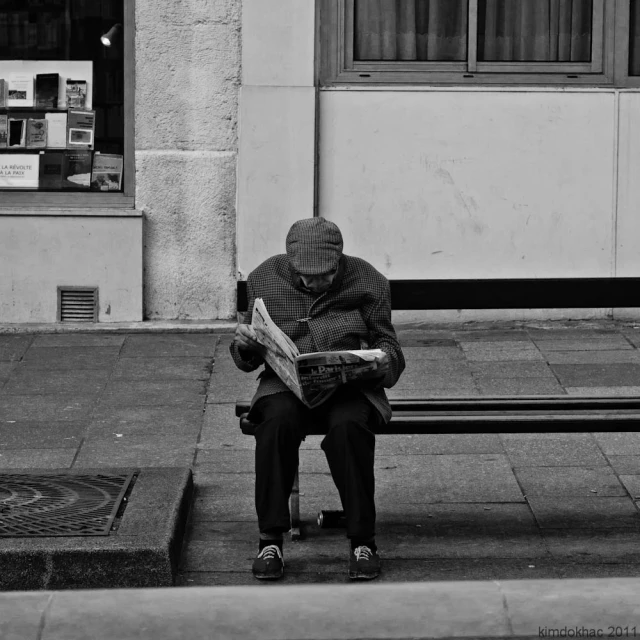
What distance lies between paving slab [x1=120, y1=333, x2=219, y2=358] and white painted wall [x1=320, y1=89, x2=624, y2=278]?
3.95 ft

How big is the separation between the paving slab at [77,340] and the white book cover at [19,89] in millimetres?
1730

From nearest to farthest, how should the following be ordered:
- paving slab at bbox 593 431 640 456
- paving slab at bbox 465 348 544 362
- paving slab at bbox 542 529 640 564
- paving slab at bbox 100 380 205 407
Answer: paving slab at bbox 542 529 640 564 → paving slab at bbox 593 431 640 456 → paving slab at bbox 100 380 205 407 → paving slab at bbox 465 348 544 362

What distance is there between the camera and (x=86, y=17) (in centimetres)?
881

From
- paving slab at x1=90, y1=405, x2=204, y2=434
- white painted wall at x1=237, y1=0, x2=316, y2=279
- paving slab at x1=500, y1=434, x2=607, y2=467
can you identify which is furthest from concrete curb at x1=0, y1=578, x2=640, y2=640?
white painted wall at x1=237, y1=0, x2=316, y2=279

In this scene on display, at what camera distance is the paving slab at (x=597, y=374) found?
7.22 meters

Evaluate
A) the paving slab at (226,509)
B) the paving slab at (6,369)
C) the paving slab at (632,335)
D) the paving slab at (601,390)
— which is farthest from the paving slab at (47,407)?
the paving slab at (632,335)

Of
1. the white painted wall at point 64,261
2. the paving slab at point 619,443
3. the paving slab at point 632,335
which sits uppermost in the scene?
the white painted wall at point 64,261

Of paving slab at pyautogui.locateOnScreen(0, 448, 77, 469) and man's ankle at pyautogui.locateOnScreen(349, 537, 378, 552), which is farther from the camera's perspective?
paving slab at pyautogui.locateOnScreen(0, 448, 77, 469)

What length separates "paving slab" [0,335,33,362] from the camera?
791cm

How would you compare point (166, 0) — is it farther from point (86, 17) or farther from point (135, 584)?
point (135, 584)

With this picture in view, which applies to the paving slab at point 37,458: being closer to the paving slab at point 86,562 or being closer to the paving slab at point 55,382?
the paving slab at point 55,382

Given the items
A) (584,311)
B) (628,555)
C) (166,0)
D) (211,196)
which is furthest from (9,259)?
(628,555)

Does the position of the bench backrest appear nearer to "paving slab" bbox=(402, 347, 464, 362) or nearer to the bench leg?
the bench leg

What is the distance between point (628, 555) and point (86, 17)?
581 centimetres
